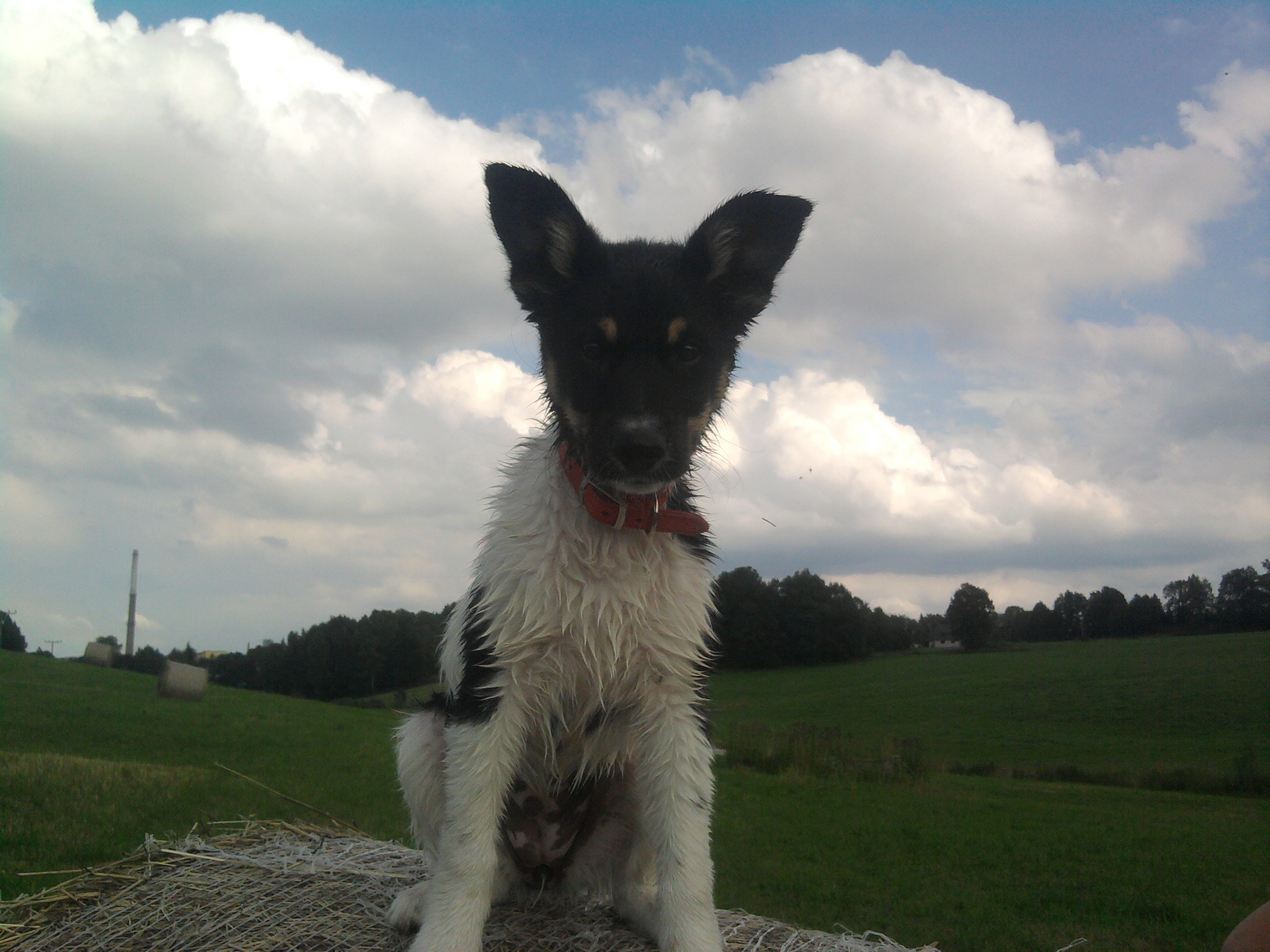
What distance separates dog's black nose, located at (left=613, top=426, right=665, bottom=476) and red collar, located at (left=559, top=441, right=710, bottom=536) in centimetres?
22

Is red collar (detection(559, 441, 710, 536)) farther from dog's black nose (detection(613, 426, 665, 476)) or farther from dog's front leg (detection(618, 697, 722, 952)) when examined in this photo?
dog's front leg (detection(618, 697, 722, 952))

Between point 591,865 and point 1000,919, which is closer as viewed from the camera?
point 591,865

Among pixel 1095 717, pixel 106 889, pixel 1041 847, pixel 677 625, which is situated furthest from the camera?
pixel 1095 717

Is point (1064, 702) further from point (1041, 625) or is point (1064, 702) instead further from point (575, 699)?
point (575, 699)

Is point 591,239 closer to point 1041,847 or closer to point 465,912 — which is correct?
point 465,912

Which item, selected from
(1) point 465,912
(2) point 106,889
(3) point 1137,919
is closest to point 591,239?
(1) point 465,912

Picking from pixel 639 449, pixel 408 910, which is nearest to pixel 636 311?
pixel 639 449

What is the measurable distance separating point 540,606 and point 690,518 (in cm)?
71

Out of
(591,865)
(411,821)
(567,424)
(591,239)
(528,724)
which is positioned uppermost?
(591,239)

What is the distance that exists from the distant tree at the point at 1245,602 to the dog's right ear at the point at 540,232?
2736 centimetres

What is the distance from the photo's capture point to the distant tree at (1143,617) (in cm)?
2788

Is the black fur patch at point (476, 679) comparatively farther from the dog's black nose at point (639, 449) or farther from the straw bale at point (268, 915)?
the straw bale at point (268, 915)

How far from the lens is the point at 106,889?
4277mm

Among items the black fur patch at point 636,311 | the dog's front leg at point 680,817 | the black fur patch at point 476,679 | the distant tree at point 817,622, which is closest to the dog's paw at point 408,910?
the black fur patch at point 476,679
